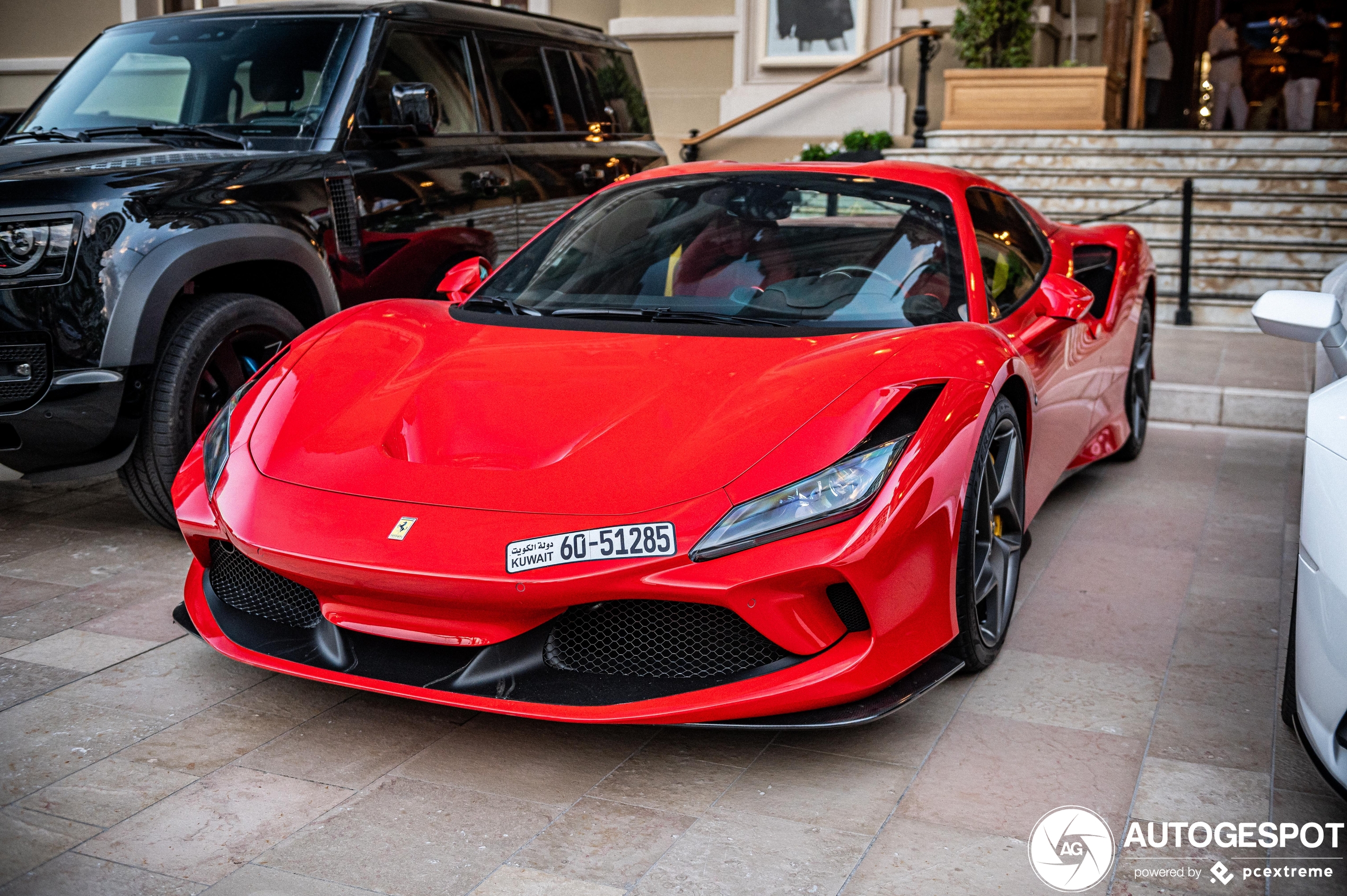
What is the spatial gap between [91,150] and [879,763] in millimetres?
3633

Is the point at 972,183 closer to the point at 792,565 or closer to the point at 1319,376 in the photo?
the point at 1319,376

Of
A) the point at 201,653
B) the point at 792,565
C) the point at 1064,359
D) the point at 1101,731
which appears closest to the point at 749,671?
the point at 792,565

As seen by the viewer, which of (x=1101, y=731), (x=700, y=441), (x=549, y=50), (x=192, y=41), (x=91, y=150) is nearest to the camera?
(x=700, y=441)

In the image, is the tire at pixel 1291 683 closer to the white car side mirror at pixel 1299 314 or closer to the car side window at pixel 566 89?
the white car side mirror at pixel 1299 314

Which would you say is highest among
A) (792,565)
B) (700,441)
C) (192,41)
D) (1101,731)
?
(192,41)

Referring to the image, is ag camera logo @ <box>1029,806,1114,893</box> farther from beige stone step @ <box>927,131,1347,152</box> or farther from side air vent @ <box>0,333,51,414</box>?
beige stone step @ <box>927,131,1347,152</box>

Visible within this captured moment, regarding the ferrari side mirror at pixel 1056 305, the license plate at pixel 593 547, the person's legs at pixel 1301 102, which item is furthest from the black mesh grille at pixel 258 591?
the person's legs at pixel 1301 102

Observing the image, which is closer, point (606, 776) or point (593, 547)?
point (593, 547)

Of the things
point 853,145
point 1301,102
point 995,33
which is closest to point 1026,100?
point 995,33

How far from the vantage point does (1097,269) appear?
5.27 metres

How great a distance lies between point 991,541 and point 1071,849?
975 millimetres

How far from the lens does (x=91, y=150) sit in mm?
4613

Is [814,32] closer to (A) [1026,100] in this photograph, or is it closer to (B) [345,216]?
(A) [1026,100]

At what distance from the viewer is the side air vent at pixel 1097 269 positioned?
5.11m
